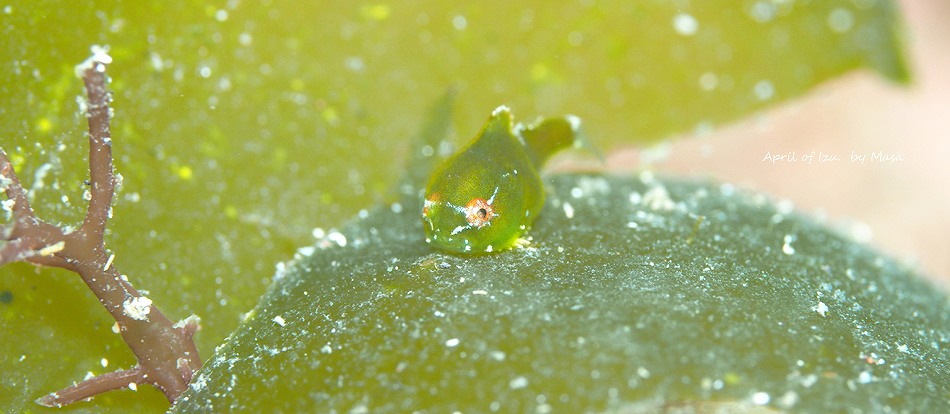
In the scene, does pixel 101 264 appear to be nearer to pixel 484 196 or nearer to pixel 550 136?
pixel 484 196

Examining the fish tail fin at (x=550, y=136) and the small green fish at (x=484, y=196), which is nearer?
the small green fish at (x=484, y=196)

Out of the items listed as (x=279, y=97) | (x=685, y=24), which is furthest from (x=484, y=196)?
(x=685, y=24)

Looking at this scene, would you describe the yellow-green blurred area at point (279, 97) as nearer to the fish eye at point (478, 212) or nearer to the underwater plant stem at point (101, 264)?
the underwater plant stem at point (101, 264)

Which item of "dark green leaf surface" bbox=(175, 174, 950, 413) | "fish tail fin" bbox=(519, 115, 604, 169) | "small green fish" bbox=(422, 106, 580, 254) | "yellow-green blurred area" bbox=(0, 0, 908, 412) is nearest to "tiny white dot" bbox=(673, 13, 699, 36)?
"yellow-green blurred area" bbox=(0, 0, 908, 412)

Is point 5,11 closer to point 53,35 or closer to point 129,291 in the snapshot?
point 53,35

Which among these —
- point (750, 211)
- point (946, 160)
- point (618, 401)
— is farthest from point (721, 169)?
point (618, 401)

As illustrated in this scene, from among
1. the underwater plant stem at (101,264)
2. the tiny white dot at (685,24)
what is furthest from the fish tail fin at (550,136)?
the underwater plant stem at (101,264)
